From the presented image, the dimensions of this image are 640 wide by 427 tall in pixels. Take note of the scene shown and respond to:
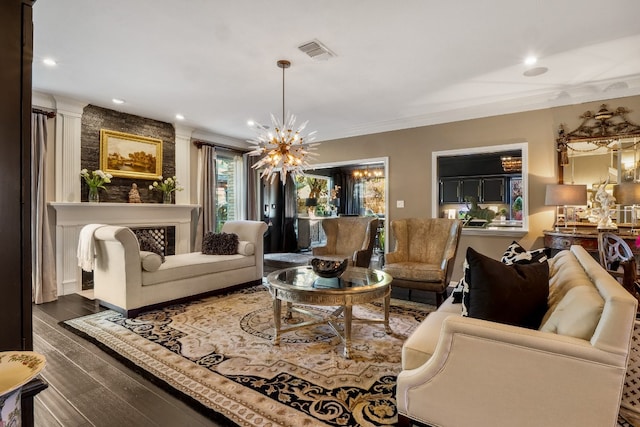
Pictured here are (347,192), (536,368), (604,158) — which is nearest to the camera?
(536,368)

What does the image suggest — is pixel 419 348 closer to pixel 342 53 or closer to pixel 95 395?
pixel 95 395

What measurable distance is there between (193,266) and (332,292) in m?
2.13

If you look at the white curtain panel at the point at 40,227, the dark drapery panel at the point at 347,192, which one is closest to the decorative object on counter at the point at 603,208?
the white curtain panel at the point at 40,227

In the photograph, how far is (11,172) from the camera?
1.07 m

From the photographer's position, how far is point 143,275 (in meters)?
3.37

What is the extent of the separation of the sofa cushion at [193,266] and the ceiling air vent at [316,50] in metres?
2.63

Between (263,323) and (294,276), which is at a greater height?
(294,276)

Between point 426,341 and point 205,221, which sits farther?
point 205,221

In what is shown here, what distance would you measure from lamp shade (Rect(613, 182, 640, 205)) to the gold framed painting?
6395 millimetres

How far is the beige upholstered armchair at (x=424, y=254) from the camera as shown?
357 centimetres

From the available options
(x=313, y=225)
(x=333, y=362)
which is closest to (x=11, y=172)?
(x=333, y=362)

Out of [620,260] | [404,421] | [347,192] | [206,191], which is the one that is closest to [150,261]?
[206,191]

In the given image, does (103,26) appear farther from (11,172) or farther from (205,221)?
(205,221)

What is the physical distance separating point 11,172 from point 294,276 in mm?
2166
